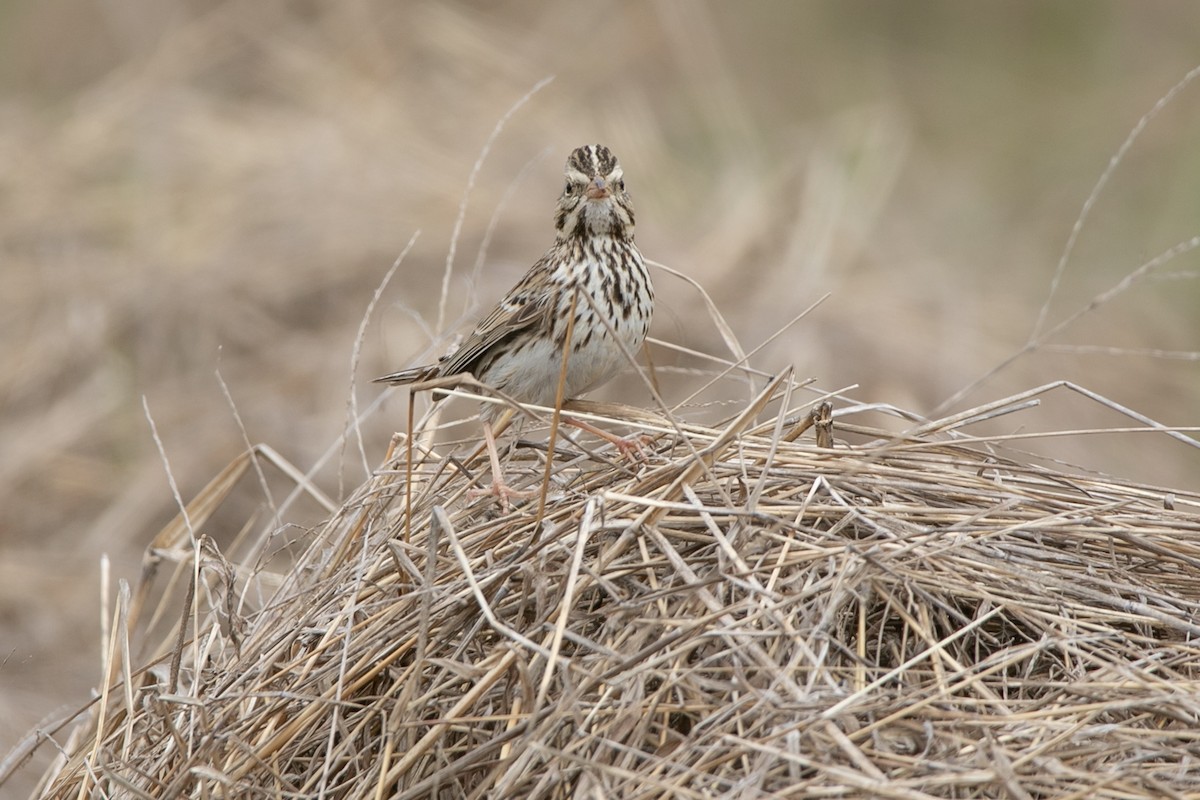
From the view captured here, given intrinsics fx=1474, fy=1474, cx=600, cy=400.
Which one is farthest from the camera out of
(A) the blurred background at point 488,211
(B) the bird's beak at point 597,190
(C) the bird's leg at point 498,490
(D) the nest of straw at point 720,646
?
(A) the blurred background at point 488,211

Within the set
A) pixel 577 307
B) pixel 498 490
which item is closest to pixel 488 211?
pixel 577 307

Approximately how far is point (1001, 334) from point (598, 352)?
573cm

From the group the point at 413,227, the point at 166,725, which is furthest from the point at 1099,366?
the point at 166,725

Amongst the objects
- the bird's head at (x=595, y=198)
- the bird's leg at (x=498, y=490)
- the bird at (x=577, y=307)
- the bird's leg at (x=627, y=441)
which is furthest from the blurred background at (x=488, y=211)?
the bird's leg at (x=498, y=490)

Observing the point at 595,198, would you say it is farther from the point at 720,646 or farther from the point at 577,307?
the point at 720,646

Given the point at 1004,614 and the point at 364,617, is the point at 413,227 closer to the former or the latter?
the point at 364,617

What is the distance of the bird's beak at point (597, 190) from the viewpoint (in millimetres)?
4926

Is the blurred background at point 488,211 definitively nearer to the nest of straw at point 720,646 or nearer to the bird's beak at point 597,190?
the bird's beak at point 597,190

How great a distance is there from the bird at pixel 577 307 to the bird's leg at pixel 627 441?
1.12ft

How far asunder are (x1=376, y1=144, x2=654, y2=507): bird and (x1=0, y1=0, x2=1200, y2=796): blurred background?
286 millimetres

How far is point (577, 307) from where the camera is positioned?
486 cm

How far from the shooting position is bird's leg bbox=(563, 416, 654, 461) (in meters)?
4.12

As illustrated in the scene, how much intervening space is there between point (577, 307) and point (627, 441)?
2.36 ft

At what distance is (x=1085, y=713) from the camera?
123 inches
